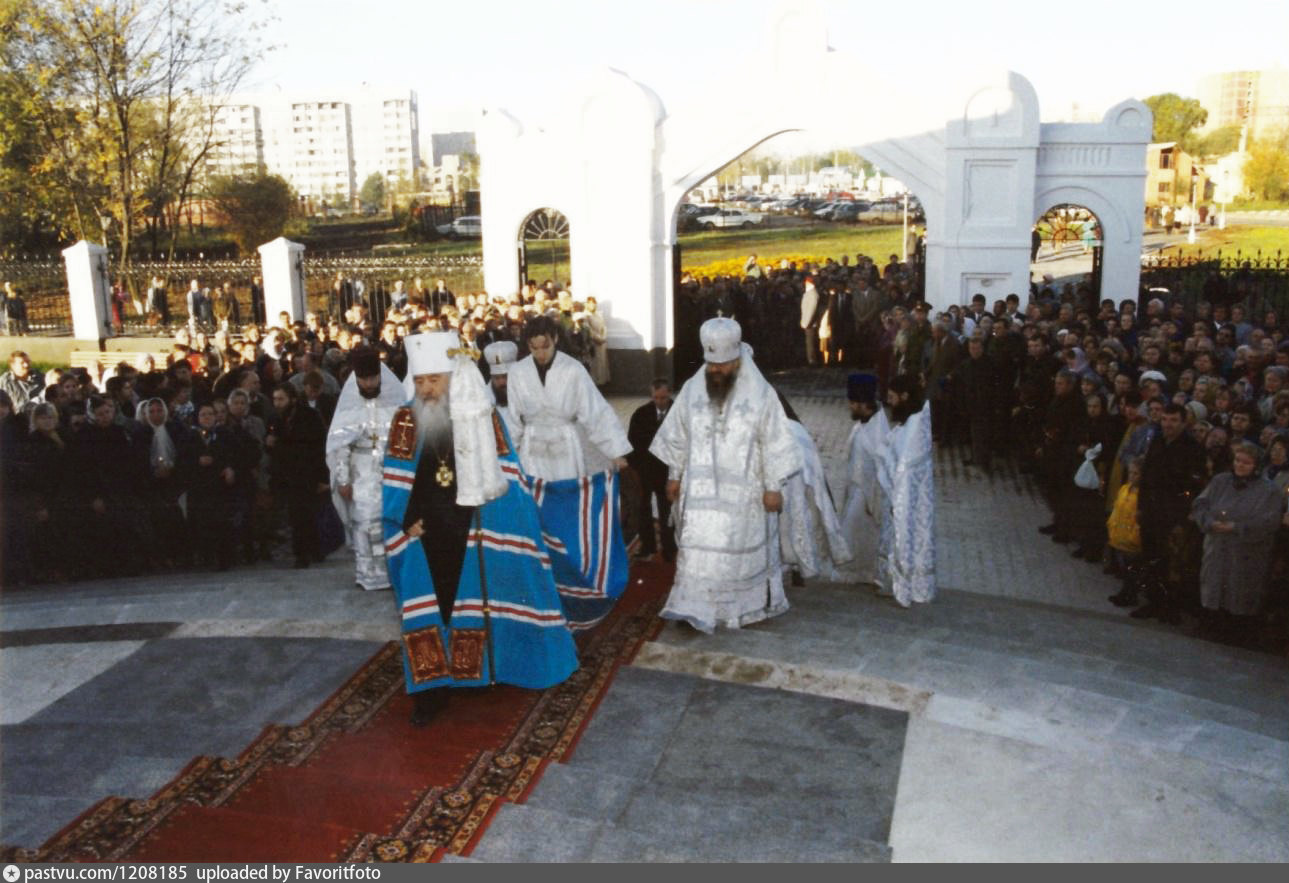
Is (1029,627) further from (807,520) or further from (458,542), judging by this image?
(458,542)

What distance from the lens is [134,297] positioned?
20.9 m

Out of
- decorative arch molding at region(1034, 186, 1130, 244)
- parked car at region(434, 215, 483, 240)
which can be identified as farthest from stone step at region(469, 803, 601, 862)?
parked car at region(434, 215, 483, 240)

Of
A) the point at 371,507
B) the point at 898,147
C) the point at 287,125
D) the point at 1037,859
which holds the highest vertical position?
the point at 287,125

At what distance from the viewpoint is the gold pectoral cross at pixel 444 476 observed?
561cm

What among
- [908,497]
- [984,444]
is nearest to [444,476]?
[908,497]

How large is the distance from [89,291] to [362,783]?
17042mm

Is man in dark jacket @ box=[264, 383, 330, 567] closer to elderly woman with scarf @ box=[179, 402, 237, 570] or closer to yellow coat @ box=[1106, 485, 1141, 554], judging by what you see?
elderly woman with scarf @ box=[179, 402, 237, 570]

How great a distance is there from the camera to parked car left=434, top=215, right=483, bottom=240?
42531 mm

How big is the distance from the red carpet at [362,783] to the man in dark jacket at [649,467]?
194cm

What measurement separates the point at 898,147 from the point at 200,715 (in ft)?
41.6

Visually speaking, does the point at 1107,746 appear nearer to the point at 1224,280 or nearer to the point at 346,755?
the point at 346,755

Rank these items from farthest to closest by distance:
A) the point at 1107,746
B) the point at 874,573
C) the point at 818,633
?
the point at 874,573 < the point at 818,633 < the point at 1107,746

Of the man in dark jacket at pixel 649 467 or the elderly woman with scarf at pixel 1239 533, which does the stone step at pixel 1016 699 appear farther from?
the man in dark jacket at pixel 649 467

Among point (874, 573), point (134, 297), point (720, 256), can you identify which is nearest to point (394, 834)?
point (874, 573)
